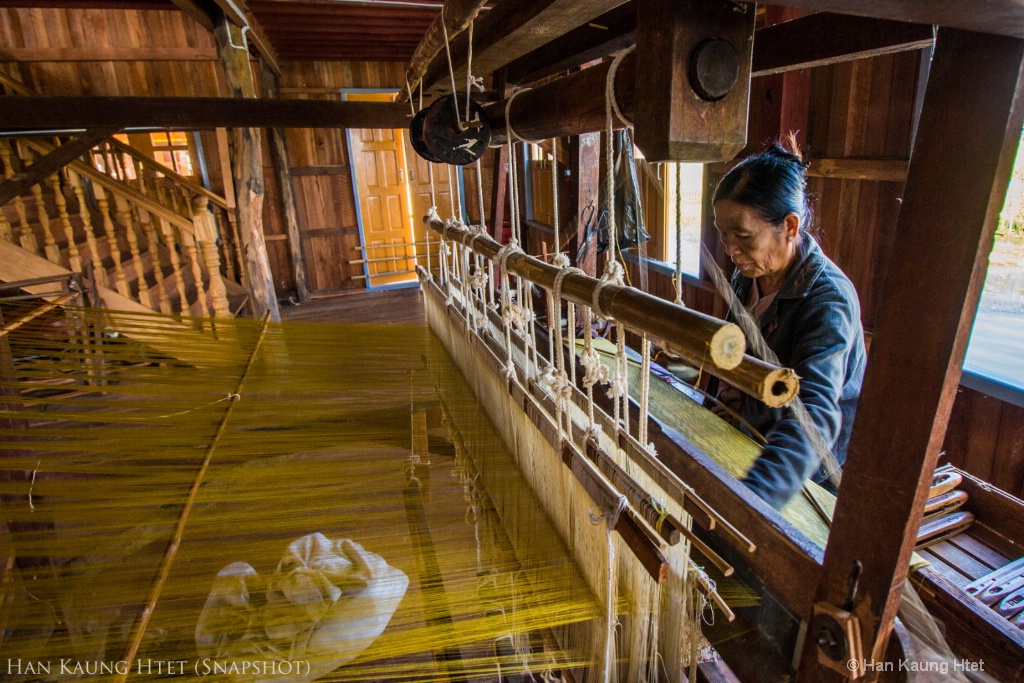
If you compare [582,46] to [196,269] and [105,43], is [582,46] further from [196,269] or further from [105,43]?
[105,43]

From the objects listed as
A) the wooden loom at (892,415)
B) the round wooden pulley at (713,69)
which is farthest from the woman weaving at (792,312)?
the round wooden pulley at (713,69)

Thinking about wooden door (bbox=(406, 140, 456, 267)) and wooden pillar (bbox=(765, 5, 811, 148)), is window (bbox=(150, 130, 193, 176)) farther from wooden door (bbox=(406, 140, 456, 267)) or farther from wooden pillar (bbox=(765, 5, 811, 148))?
wooden pillar (bbox=(765, 5, 811, 148))

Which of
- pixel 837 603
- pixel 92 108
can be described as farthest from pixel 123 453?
pixel 837 603

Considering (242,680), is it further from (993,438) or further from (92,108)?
(993,438)

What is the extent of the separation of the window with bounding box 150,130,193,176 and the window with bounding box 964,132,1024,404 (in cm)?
776

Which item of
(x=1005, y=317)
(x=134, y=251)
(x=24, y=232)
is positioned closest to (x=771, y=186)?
(x=1005, y=317)

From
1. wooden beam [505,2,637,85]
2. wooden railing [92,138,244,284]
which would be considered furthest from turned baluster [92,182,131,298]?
wooden beam [505,2,637,85]

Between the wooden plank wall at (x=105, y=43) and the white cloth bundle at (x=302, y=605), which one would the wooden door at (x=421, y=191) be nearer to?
the wooden plank wall at (x=105, y=43)

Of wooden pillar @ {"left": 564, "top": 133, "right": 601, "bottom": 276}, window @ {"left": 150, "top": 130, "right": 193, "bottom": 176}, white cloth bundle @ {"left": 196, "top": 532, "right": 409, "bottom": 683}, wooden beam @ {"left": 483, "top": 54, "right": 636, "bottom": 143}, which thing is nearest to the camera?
wooden beam @ {"left": 483, "top": 54, "right": 636, "bottom": 143}

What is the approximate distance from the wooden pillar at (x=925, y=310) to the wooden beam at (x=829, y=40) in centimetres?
26

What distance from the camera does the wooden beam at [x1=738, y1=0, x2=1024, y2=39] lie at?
0.52 meters

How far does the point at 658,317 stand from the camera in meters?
0.66

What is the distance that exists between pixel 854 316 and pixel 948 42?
1.00m

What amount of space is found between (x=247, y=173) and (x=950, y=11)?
15.3ft
